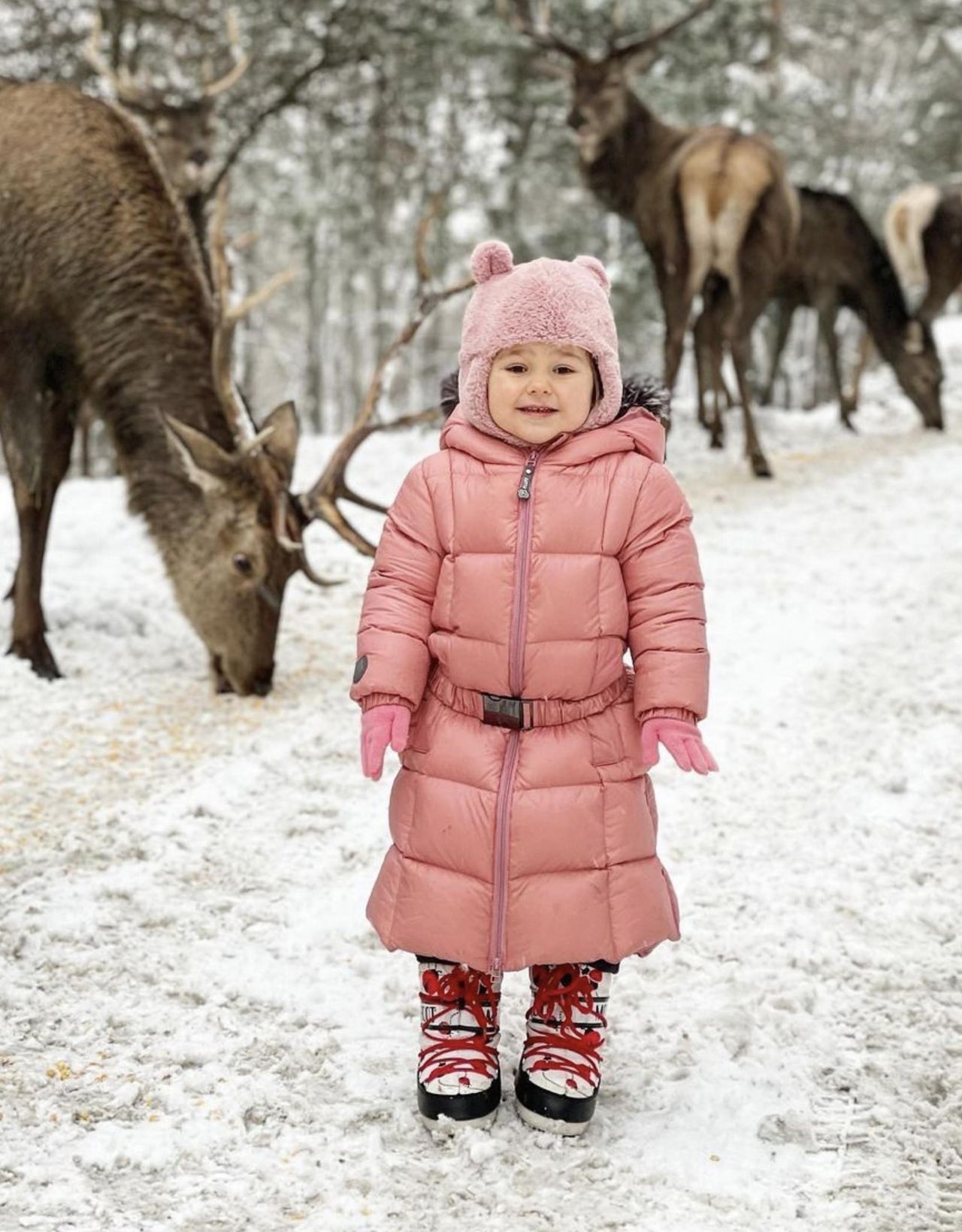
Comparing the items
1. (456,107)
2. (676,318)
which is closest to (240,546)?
(676,318)

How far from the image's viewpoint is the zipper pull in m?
2.23

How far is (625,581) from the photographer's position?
7.48 ft

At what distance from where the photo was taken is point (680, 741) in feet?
7.02

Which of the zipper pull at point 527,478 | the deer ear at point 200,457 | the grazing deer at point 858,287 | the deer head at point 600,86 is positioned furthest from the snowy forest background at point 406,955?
the deer head at point 600,86

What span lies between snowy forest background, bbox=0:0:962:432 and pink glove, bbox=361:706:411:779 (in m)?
3.34

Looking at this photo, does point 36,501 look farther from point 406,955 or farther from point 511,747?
point 511,747

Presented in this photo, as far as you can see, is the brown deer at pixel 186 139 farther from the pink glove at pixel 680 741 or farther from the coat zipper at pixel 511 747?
the pink glove at pixel 680 741

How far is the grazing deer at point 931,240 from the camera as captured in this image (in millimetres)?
12219

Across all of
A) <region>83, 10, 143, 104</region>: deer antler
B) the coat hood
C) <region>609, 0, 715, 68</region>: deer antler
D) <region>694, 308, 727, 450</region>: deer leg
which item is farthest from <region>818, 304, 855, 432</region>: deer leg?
the coat hood

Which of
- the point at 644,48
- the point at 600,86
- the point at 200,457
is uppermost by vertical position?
the point at 644,48

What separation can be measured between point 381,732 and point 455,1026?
1.98ft

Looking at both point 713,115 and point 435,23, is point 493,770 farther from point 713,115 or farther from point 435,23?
point 713,115

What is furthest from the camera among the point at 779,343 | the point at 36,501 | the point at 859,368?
the point at 779,343

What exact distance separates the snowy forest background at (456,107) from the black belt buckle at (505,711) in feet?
10.9
